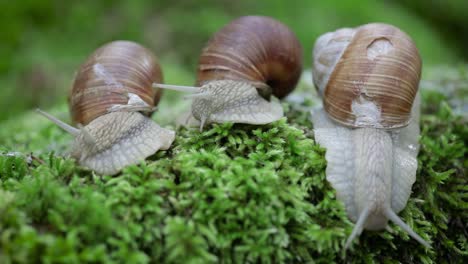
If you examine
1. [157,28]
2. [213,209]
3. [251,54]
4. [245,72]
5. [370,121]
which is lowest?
[157,28]

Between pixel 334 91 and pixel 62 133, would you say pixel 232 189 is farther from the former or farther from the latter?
pixel 62 133

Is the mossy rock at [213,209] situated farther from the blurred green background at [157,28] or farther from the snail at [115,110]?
the blurred green background at [157,28]

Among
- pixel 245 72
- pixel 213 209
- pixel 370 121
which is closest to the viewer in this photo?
pixel 213 209

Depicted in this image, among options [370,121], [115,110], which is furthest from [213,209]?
[370,121]

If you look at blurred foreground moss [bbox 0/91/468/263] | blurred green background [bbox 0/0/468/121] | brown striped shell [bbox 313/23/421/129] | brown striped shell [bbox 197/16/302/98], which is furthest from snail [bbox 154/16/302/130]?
blurred green background [bbox 0/0/468/121]

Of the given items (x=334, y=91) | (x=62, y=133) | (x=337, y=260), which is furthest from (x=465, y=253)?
(x=62, y=133)

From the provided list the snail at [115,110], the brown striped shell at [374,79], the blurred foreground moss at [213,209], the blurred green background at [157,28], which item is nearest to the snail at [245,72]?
the blurred foreground moss at [213,209]

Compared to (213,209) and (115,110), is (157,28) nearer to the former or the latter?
(115,110)
